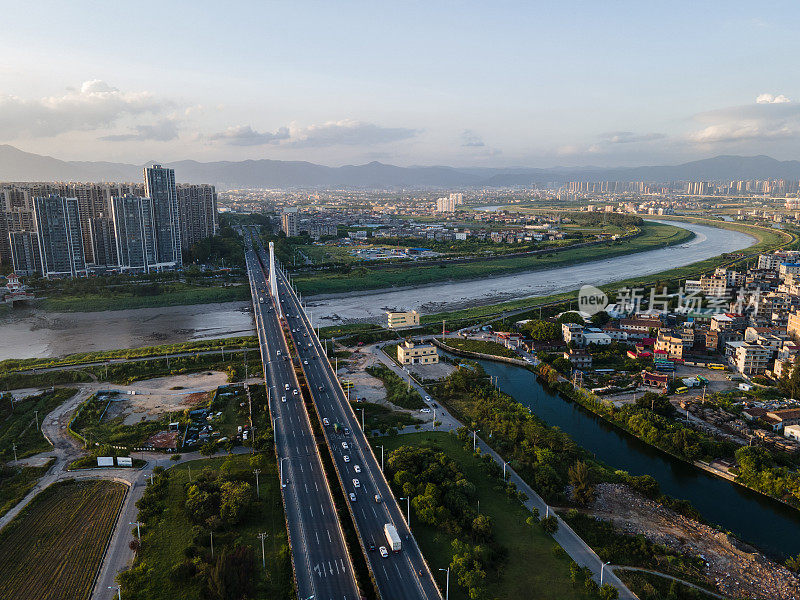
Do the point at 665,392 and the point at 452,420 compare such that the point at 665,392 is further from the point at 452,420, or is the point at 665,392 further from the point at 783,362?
the point at 452,420

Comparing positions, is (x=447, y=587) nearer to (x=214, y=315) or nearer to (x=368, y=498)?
(x=368, y=498)

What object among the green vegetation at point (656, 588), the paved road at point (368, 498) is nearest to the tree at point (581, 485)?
the green vegetation at point (656, 588)

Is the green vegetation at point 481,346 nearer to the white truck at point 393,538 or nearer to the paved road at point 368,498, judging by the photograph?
the paved road at point 368,498

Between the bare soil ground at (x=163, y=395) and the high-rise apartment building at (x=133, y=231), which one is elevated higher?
the high-rise apartment building at (x=133, y=231)

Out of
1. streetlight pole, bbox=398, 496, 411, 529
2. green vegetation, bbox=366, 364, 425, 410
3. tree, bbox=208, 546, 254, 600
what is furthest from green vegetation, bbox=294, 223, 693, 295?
tree, bbox=208, 546, 254, 600

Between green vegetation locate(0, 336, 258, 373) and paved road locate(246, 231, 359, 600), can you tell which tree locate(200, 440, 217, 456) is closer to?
paved road locate(246, 231, 359, 600)

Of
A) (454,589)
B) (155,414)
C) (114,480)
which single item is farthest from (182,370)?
(454,589)
